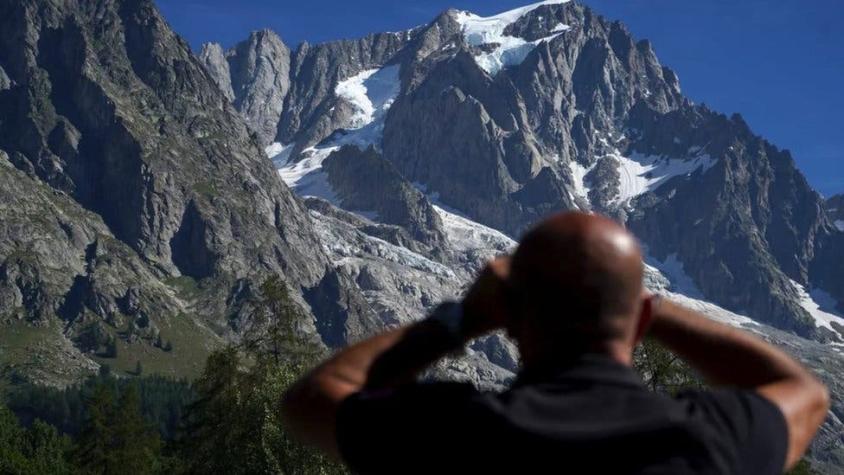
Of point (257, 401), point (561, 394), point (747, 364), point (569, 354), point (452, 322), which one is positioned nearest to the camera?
point (561, 394)

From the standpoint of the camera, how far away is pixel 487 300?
4438mm

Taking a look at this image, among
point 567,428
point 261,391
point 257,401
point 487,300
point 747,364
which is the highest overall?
point 261,391

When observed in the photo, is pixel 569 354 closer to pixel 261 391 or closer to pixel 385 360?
pixel 385 360

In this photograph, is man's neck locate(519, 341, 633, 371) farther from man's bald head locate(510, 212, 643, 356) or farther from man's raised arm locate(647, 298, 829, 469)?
man's raised arm locate(647, 298, 829, 469)

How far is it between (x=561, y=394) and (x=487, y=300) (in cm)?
57

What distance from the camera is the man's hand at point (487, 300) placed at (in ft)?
14.4

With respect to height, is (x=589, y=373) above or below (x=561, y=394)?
above

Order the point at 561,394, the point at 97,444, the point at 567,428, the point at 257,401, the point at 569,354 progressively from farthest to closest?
the point at 97,444 < the point at 257,401 < the point at 569,354 < the point at 561,394 < the point at 567,428

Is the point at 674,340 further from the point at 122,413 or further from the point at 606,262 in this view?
the point at 122,413

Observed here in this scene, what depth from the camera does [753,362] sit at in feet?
14.8

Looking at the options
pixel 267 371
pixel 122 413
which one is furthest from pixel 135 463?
pixel 267 371

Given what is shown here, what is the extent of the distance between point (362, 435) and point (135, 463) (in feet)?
236

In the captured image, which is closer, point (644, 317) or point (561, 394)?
point (561, 394)

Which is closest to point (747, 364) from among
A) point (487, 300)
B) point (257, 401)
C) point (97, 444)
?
point (487, 300)
